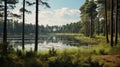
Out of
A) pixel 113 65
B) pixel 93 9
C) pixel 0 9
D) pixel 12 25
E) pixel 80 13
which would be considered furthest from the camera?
pixel 12 25

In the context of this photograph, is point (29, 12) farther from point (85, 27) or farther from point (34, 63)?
point (85, 27)

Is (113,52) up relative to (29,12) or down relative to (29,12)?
down

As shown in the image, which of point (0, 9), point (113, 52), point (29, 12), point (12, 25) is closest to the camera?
point (113, 52)

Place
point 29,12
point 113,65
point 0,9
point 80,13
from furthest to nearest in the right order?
point 80,13 < point 29,12 < point 0,9 < point 113,65

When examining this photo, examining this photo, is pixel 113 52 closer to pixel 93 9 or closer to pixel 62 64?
pixel 62 64

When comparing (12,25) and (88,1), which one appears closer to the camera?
(88,1)

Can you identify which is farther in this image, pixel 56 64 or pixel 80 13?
pixel 80 13

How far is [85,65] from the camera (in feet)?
48.4

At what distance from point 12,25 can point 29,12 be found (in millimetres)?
150267

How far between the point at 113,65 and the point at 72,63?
3.49 m

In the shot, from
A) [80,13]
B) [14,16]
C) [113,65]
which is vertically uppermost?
[80,13]

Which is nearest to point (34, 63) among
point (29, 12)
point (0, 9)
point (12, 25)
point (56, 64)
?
point (56, 64)

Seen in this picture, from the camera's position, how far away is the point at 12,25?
588 feet

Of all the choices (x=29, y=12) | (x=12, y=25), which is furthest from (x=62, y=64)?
(x=12, y=25)
